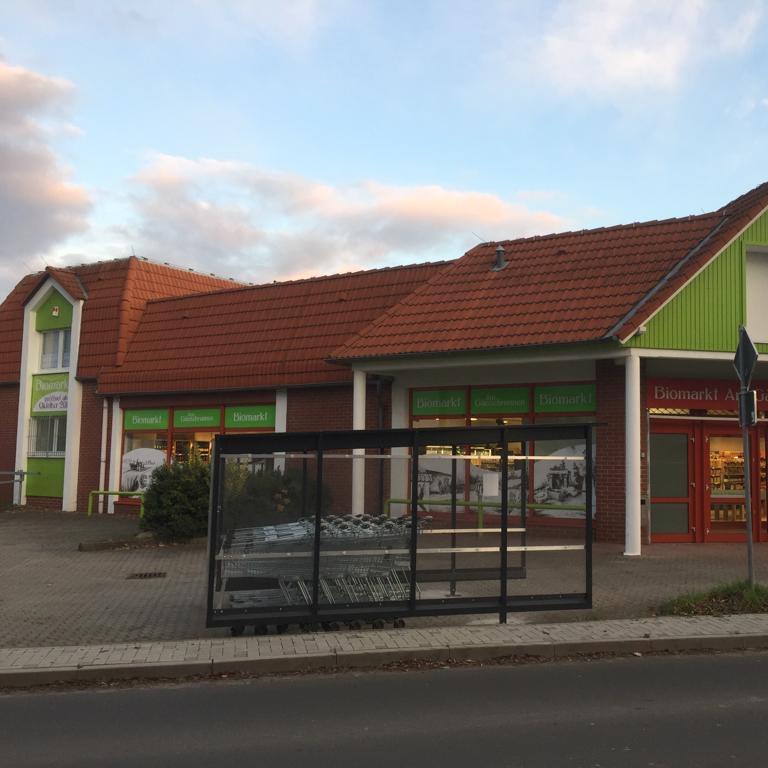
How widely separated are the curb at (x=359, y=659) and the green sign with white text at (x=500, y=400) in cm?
894

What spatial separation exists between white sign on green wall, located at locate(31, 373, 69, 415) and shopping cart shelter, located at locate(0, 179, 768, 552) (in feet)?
0.25

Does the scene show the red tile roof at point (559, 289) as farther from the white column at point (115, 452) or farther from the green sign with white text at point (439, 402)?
the white column at point (115, 452)

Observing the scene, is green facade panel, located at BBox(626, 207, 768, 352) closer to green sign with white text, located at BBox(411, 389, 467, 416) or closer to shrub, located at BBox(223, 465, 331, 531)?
green sign with white text, located at BBox(411, 389, 467, 416)

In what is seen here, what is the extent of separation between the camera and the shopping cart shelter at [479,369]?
15.2 m

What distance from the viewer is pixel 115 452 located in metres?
23.8

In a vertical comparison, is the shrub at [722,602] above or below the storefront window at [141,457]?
below

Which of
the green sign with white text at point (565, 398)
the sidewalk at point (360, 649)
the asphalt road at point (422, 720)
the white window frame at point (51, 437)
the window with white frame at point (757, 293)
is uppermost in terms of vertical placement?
the window with white frame at point (757, 293)

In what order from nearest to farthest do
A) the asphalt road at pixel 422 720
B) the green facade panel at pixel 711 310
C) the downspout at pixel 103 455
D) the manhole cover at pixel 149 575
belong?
the asphalt road at pixel 422 720 → the manhole cover at pixel 149 575 → the green facade panel at pixel 711 310 → the downspout at pixel 103 455

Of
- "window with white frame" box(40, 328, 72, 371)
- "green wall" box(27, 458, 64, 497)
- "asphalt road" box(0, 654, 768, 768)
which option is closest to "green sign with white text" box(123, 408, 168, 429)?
"green wall" box(27, 458, 64, 497)

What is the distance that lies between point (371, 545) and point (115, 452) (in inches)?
632

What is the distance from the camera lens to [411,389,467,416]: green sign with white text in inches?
721

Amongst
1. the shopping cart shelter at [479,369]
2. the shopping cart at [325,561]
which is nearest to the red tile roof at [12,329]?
the shopping cart shelter at [479,369]

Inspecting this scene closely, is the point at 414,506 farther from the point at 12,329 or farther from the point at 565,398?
the point at 12,329

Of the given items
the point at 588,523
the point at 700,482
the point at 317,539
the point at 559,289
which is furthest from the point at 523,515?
the point at 700,482
